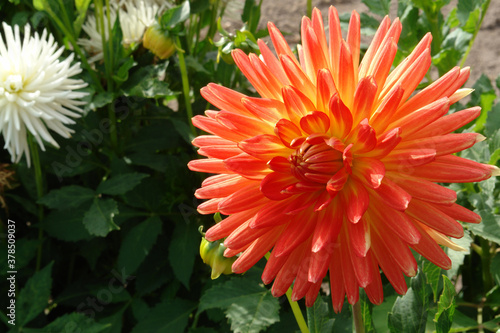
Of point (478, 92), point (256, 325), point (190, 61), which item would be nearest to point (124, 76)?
point (190, 61)

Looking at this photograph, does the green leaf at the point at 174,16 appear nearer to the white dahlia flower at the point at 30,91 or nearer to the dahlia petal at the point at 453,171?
the white dahlia flower at the point at 30,91

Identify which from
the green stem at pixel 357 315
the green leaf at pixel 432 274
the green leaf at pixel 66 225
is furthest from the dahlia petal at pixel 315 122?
the green leaf at pixel 66 225

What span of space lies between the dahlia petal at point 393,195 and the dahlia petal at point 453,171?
3 cm

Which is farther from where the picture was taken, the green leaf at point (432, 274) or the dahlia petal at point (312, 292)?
the green leaf at point (432, 274)

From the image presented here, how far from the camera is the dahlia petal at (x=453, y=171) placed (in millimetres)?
583

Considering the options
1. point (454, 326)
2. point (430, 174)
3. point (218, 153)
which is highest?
point (218, 153)

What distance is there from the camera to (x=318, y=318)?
0.80m

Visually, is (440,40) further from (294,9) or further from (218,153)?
(294,9)

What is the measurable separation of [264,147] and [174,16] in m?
0.62

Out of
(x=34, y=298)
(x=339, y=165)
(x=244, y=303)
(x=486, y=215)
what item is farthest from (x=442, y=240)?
(x=34, y=298)

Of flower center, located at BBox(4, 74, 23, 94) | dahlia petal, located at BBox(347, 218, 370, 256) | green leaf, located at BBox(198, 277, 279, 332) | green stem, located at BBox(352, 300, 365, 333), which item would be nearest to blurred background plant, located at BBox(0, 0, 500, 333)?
green leaf, located at BBox(198, 277, 279, 332)

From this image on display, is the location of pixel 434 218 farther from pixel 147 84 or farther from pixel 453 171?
pixel 147 84

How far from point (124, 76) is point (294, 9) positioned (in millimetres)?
1615

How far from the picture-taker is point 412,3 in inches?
50.9
